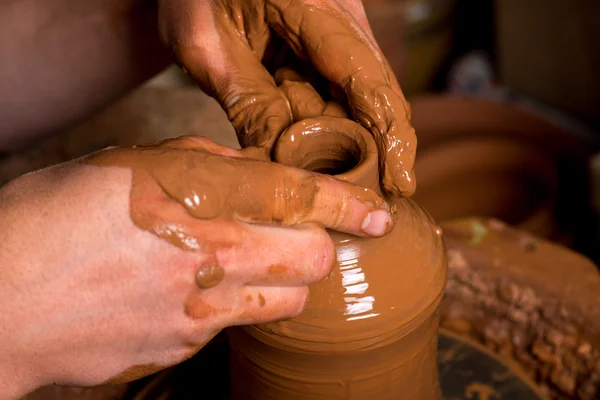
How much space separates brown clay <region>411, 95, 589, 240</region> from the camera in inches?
109

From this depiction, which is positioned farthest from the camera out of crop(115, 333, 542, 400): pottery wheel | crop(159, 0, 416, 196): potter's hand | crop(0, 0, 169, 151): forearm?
crop(0, 0, 169, 151): forearm

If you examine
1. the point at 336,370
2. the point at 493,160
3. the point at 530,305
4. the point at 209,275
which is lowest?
the point at 493,160

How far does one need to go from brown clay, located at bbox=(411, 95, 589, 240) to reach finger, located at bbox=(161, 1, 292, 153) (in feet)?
5.16

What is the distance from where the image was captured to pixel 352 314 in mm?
1013

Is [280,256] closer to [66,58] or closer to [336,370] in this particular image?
[336,370]

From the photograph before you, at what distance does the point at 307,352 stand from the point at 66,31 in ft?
4.36

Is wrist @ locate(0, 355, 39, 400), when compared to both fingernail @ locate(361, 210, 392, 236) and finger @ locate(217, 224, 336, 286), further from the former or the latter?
fingernail @ locate(361, 210, 392, 236)

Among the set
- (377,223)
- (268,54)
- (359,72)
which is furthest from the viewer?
(268,54)

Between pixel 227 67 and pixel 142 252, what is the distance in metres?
0.54

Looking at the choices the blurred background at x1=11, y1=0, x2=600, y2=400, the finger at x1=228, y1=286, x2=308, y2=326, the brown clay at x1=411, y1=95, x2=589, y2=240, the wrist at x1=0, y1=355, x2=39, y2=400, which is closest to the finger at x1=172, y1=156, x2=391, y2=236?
the finger at x1=228, y1=286, x2=308, y2=326

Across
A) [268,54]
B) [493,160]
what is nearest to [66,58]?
[268,54]

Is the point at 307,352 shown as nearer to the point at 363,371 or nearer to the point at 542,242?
the point at 363,371

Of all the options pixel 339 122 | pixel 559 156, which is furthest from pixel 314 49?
pixel 559 156

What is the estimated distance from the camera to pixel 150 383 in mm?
1485
